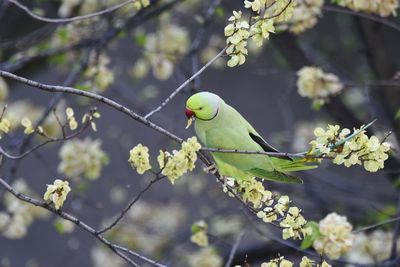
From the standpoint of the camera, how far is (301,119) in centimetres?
447

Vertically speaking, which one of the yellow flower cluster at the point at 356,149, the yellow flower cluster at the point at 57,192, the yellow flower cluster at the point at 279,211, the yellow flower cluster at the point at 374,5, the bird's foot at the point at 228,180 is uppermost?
the yellow flower cluster at the point at 374,5

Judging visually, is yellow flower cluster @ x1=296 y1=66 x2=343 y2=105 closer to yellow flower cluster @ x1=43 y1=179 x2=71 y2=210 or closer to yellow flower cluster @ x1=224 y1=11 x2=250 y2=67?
yellow flower cluster @ x1=224 y1=11 x2=250 y2=67

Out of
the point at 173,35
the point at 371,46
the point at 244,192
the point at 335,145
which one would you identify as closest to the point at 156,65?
the point at 173,35

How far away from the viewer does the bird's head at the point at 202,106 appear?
148 centimetres

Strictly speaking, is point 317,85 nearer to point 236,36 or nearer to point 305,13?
point 305,13

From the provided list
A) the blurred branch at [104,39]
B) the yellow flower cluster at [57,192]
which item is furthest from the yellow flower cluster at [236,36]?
the blurred branch at [104,39]

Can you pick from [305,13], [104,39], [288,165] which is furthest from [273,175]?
[104,39]

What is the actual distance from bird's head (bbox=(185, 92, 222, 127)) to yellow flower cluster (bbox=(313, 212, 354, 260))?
1.56ft

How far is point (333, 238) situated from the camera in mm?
1758

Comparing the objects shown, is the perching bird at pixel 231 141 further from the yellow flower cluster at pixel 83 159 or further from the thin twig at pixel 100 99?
the yellow flower cluster at pixel 83 159

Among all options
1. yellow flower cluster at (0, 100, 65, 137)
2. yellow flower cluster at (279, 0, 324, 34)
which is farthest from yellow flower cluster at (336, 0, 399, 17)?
yellow flower cluster at (0, 100, 65, 137)

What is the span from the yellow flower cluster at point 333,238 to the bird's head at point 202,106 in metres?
0.48

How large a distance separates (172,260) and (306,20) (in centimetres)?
148

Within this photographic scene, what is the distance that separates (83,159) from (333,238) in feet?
3.51
